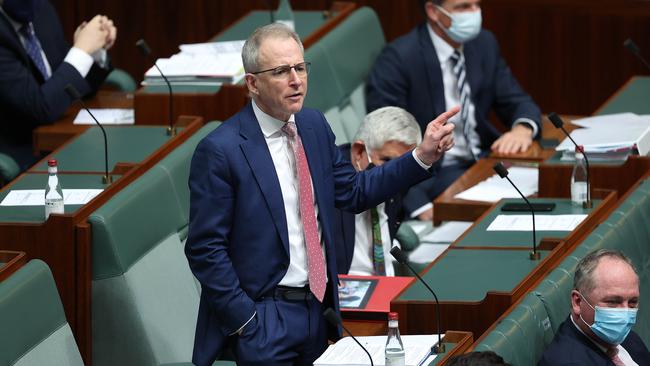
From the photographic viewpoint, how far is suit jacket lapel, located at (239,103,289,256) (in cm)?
322

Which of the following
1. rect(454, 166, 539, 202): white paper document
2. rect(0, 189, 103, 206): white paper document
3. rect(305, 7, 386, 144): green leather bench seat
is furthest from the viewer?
rect(305, 7, 386, 144): green leather bench seat

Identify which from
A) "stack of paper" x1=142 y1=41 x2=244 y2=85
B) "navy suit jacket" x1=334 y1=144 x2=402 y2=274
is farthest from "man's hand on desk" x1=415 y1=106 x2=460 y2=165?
"stack of paper" x1=142 y1=41 x2=244 y2=85

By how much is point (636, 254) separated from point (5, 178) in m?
1.92

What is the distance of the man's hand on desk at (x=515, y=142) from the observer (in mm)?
5273

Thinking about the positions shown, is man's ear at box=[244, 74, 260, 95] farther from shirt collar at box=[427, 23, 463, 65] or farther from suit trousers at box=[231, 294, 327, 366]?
shirt collar at box=[427, 23, 463, 65]

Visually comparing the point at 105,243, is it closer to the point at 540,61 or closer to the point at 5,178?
the point at 5,178

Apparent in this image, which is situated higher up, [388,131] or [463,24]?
[388,131]

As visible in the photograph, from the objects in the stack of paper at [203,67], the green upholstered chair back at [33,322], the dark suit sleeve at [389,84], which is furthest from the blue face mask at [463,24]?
the green upholstered chair back at [33,322]

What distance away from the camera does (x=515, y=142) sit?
17.4 ft

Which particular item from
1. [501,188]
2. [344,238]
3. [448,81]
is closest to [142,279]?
[344,238]

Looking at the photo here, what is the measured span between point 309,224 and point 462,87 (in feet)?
7.75

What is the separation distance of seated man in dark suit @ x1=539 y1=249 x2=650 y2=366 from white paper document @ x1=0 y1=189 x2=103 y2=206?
1.33 metres

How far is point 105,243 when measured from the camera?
3729 millimetres

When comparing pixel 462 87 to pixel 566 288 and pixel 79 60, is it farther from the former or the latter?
pixel 566 288
